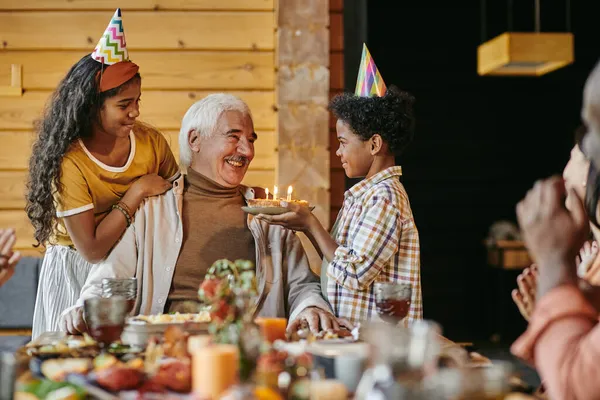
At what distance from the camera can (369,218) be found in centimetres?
270

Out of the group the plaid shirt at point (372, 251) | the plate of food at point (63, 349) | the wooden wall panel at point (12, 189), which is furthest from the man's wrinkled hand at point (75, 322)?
the wooden wall panel at point (12, 189)

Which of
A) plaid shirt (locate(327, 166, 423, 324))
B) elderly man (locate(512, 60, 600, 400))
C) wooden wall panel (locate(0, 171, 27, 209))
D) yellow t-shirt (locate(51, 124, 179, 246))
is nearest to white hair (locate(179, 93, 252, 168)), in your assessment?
yellow t-shirt (locate(51, 124, 179, 246))

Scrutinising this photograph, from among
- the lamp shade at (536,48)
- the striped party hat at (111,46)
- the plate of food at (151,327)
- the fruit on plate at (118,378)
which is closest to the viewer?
the fruit on plate at (118,378)

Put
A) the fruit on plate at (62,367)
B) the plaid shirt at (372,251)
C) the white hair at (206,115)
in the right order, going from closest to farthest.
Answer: the fruit on plate at (62,367) → the plaid shirt at (372,251) → the white hair at (206,115)

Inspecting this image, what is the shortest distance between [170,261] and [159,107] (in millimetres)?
1625

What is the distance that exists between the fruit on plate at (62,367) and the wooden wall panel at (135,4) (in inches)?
112

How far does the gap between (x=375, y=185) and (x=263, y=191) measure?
0.66m

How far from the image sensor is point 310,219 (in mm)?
2805

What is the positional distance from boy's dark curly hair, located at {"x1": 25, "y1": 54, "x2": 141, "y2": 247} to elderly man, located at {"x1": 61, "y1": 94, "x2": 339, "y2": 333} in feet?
0.97

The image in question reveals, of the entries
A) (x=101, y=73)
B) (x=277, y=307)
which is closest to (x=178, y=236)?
(x=277, y=307)

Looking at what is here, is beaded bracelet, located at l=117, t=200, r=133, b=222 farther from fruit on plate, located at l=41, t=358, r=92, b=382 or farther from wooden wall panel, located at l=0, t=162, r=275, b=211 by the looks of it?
wooden wall panel, located at l=0, t=162, r=275, b=211

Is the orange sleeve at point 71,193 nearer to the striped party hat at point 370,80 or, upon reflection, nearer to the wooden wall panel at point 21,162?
the striped party hat at point 370,80

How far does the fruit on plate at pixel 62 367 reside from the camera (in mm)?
1704

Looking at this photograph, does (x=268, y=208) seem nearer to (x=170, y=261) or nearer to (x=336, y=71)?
(x=170, y=261)
